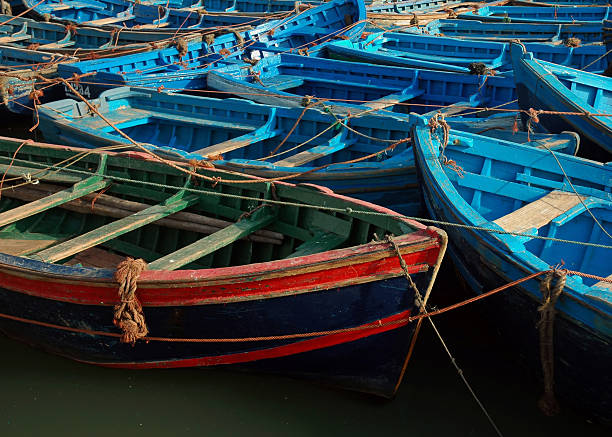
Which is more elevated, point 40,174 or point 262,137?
point 262,137

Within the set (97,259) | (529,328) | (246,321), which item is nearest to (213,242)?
(246,321)

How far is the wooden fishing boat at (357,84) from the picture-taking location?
9676 millimetres

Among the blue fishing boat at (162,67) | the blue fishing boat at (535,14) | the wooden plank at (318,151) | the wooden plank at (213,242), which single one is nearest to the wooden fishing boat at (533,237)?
the wooden plank at (318,151)

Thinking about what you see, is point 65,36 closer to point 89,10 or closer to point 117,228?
point 89,10

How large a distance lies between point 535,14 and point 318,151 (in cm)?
1075

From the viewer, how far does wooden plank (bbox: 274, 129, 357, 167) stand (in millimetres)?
7723

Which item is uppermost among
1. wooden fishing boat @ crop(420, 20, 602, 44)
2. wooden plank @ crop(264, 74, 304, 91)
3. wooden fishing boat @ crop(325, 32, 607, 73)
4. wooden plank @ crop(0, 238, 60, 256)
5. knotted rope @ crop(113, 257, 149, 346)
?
wooden fishing boat @ crop(420, 20, 602, 44)

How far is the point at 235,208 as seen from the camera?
6.48 meters

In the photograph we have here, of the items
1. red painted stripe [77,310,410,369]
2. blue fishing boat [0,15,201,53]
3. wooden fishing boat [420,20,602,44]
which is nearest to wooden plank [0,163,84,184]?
red painted stripe [77,310,410,369]

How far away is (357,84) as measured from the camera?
10438 mm

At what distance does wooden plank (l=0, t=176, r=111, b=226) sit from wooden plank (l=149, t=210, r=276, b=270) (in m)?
1.78

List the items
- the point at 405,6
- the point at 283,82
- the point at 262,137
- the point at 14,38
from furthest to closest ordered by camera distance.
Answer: the point at 405,6 → the point at 14,38 → the point at 283,82 → the point at 262,137

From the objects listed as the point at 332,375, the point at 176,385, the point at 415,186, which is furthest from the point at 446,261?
the point at 176,385

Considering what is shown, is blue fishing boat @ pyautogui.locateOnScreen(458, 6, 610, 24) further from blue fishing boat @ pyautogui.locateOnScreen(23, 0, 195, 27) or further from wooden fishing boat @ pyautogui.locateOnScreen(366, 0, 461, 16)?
blue fishing boat @ pyautogui.locateOnScreen(23, 0, 195, 27)
